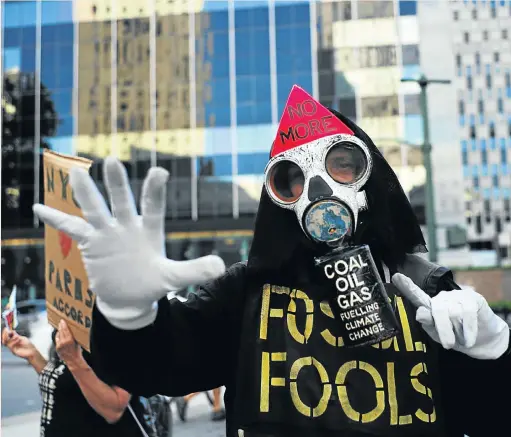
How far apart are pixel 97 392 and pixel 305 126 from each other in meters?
1.53

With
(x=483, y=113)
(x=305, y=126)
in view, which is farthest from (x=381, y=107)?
(x=483, y=113)

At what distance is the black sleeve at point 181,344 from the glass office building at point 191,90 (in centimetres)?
2218

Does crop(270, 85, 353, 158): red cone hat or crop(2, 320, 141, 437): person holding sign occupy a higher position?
crop(270, 85, 353, 158): red cone hat

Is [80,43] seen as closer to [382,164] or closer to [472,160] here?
[382,164]

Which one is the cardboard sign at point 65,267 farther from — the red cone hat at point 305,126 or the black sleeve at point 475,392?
the black sleeve at point 475,392

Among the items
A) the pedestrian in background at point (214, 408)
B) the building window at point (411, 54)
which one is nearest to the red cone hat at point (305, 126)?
the pedestrian in background at point (214, 408)

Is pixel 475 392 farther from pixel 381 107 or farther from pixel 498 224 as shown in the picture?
pixel 498 224

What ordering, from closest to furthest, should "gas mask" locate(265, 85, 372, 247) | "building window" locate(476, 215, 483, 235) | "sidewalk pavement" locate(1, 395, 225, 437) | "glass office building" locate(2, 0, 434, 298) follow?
"gas mask" locate(265, 85, 372, 247)
"sidewalk pavement" locate(1, 395, 225, 437)
"glass office building" locate(2, 0, 434, 298)
"building window" locate(476, 215, 483, 235)

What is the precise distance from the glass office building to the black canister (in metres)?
22.4

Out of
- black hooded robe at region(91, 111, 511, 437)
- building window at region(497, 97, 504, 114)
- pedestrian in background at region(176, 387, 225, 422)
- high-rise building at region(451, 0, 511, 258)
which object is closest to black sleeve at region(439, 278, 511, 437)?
black hooded robe at region(91, 111, 511, 437)

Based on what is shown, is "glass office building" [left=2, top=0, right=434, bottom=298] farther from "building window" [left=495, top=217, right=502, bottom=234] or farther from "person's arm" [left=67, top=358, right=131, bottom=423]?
"building window" [left=495, top=217, right=502, bottom=234]

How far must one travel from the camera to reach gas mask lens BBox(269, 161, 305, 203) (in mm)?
1706

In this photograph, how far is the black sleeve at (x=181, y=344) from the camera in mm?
1496

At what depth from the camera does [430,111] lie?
25.1 m
